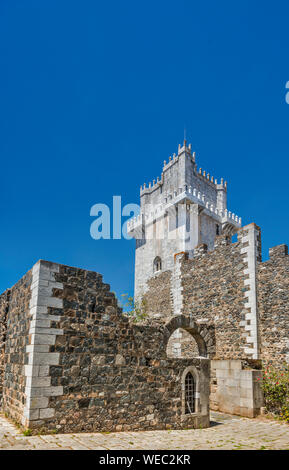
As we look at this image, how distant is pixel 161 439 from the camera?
280 inches

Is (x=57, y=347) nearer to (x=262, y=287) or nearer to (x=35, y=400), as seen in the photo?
(x=35, y=400)

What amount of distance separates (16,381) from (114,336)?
7.56ft

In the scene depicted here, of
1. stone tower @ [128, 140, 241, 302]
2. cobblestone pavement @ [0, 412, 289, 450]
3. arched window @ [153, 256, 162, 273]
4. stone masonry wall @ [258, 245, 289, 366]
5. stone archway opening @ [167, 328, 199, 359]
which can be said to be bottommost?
cobblestone pavement @ [0, 412, 289, 450]

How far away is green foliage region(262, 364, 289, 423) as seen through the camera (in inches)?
414

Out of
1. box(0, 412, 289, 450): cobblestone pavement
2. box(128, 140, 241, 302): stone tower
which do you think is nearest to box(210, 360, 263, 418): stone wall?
box(0, 412, 289, 450): cobblestone pavement

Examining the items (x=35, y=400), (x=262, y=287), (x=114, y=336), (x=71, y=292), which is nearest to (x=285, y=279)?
(x=262, y=287)

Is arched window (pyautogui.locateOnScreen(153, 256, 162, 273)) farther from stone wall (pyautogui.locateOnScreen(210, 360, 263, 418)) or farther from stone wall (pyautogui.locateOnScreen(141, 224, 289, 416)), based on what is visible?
stone wall (pyautogui.locateOnScreen(210, 360, 263, 418))

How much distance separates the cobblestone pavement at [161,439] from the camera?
6.03 metres

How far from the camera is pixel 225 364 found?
38.6 feet

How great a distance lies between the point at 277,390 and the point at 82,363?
6536 mm

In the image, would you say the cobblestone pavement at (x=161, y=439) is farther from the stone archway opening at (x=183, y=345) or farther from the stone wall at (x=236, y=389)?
the stone archway opening at (x=183, y=345)

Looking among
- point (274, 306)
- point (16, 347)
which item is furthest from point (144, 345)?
point (274, 306)

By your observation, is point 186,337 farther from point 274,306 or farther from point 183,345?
point 274,306

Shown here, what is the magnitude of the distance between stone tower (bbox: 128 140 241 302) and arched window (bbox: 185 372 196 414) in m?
13.9
